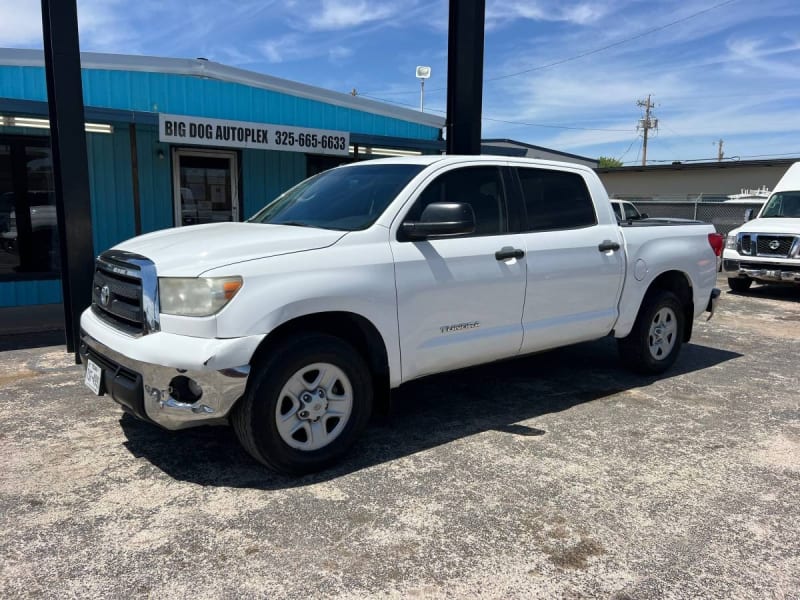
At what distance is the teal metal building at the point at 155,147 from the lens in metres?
8.58

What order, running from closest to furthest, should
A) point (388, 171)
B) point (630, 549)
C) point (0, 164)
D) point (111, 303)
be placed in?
1. point (630, 549)
2. point (111, 303)
3. point (388, 171)
4. point (0, 164)

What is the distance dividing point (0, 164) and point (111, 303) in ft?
21.2

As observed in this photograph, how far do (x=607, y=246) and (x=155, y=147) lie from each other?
740cm

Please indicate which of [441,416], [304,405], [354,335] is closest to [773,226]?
[441,416]

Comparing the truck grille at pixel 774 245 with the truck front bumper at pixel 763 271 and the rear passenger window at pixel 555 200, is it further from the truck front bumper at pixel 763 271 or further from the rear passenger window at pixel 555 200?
the rear passenger window at pixel 555 200

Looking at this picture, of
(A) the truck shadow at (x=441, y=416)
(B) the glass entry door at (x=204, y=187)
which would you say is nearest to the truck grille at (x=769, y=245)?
(A) the truck shadow at (x=441, y=416)

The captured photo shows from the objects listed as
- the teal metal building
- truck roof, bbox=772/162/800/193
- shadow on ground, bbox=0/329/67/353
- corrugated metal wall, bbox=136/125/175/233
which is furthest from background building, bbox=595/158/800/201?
shadow on ground, bbox=0/329/67/353

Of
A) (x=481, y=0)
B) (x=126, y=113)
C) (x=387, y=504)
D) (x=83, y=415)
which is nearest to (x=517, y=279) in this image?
(x=387, y=504)

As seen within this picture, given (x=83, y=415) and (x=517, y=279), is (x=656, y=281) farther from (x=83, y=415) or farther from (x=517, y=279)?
(x=83, y=415)

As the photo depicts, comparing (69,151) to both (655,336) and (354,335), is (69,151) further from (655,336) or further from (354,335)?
(655,336)

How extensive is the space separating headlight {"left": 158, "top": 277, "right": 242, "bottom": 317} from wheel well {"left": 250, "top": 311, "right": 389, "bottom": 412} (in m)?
0.36

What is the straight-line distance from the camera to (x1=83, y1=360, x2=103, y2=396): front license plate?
144 inches

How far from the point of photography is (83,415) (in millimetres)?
4648

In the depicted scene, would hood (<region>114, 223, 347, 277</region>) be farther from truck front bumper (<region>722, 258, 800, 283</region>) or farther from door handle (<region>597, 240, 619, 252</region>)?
truck front bumper (<region>722, 258, 800, 283</region>)
